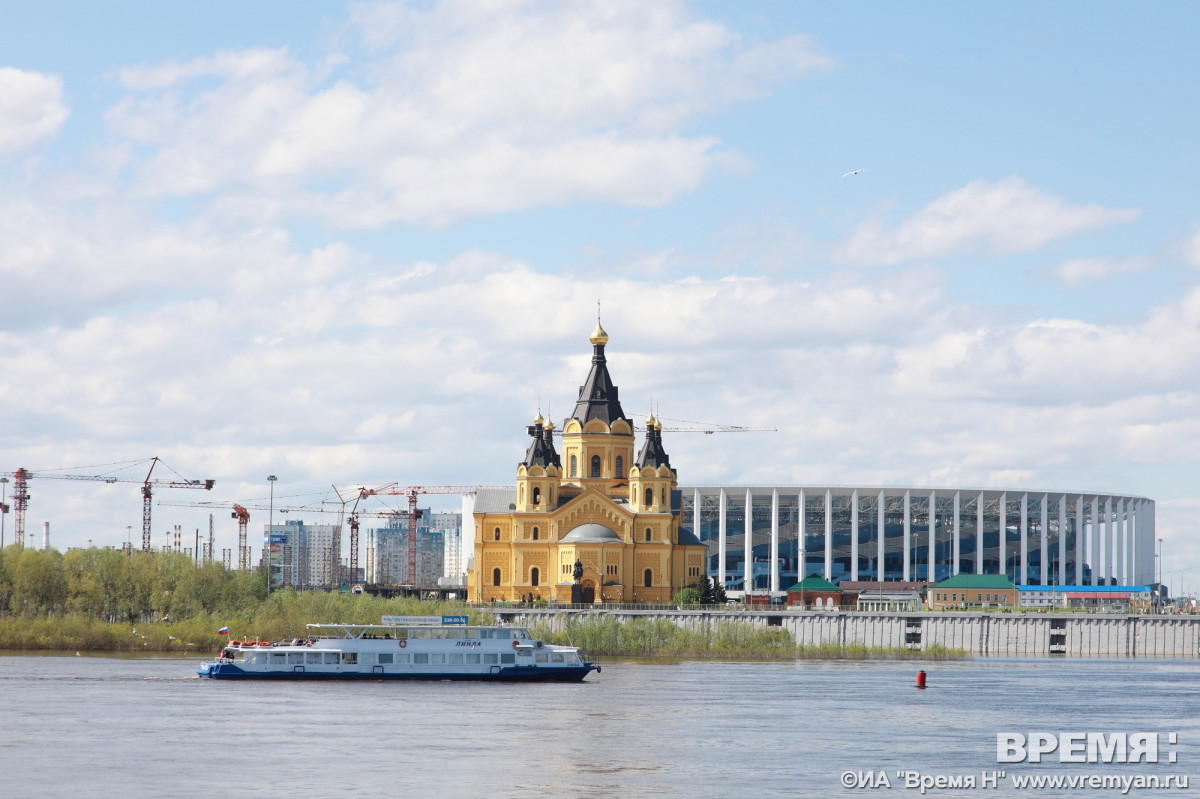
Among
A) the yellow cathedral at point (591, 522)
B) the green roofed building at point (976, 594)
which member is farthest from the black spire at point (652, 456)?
the green roofed building at point (976, 594)

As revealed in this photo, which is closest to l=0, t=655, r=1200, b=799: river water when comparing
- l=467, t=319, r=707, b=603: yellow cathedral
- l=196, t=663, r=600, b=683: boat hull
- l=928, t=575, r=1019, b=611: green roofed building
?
l=196, t=663, r=600, b=683: boat hull

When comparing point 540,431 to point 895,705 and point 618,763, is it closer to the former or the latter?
point 895,705

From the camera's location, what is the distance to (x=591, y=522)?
16838 cm

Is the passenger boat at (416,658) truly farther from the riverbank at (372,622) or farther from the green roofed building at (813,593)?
the green roofed building at (813,593)

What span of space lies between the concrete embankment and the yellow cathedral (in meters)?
15.8

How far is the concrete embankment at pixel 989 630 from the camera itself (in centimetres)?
14450

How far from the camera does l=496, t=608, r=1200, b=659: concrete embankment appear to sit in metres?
144

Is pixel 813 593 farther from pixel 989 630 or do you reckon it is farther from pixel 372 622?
pixel 372 622

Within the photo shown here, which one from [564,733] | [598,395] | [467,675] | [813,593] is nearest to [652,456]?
[598,395]

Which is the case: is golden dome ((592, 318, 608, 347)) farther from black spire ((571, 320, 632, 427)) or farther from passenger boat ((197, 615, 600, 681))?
passenger boat ((197, 615, 600, 681))

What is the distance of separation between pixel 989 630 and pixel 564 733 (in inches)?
3318

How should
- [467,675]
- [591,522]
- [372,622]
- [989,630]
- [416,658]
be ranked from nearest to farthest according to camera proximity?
[467,675], [416,658], [372,622], [989,630], [591,522]

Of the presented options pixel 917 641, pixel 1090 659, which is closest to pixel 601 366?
pixel 917 641

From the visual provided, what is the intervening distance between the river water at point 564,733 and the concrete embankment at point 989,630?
1506 inches
